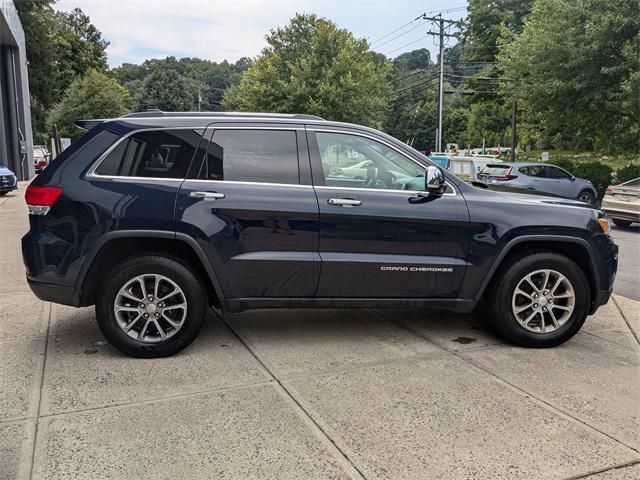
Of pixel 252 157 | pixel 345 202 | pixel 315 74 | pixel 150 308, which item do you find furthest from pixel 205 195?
pixel 315 74

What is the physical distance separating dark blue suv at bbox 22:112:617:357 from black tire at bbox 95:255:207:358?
0.01 meters

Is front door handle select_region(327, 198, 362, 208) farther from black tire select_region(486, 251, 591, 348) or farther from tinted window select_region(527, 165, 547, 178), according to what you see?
tinted window select_region(527, 165, 547, 178)

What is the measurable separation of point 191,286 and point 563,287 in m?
2.96

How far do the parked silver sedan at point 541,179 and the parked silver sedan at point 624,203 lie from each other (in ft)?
12.8

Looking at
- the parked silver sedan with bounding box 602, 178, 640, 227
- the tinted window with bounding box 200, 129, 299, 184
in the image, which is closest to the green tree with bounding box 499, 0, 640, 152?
the parked silver sedan with bounding box 602, 178, 640, 227

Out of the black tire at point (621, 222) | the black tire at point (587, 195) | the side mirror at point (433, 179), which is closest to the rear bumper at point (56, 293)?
the side mirror at point (433, 179)

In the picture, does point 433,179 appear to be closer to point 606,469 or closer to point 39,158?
point 606,469

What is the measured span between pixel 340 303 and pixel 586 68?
1696 centimetres

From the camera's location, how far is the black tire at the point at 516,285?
4535 mm

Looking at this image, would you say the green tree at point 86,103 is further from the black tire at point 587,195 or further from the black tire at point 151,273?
the black tire at point 151,273

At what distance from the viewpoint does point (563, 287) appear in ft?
15.2

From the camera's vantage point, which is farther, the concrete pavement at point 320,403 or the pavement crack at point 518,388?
the pavement crack at point 518,388

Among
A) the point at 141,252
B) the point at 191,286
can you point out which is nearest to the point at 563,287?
the point at 191,286

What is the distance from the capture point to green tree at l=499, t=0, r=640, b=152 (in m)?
16.8
